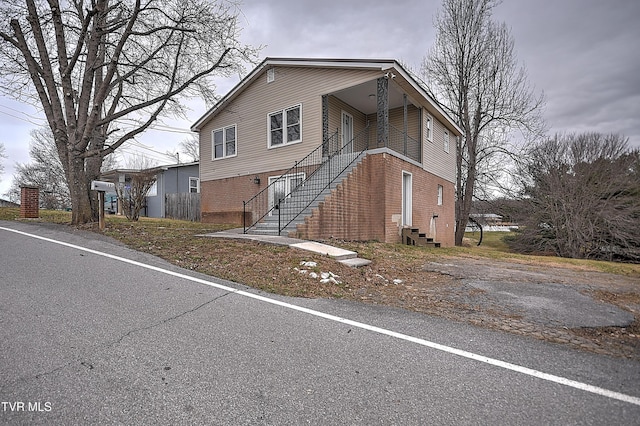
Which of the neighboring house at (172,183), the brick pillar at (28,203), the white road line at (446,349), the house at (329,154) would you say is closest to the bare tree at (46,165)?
the neighboring house at (172,183)

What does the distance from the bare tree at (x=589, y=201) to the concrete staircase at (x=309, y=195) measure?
12.6 metres

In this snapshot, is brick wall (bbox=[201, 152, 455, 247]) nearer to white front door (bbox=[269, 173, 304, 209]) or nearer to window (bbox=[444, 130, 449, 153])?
white front door (bbox=[269, 173, 304, 209])

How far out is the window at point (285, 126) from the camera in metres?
13.7

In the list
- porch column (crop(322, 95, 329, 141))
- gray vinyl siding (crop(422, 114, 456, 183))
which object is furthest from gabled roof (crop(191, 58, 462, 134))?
porch column (crop(322, 95, 329, 141))

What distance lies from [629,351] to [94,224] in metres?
12.1

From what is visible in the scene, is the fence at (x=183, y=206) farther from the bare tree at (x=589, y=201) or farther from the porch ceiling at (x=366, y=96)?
the bare tree at (x=589, y=201)

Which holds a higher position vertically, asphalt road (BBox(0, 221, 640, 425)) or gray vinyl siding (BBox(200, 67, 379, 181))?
gray vinyl siding (BBox(200, 67, 379, 181))

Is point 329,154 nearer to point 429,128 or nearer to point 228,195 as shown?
point 429,128

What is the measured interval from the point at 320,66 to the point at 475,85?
13.9m

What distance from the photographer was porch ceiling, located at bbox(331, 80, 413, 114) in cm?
1254

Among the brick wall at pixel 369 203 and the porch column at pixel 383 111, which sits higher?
the porch column at pixel 383 111

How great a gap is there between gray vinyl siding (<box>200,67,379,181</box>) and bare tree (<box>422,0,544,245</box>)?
1155 centimetres

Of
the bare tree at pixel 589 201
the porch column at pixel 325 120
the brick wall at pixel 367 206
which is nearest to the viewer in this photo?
the brick wall at pixel 367 206

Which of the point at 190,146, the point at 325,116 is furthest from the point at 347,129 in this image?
the point at 190,146
